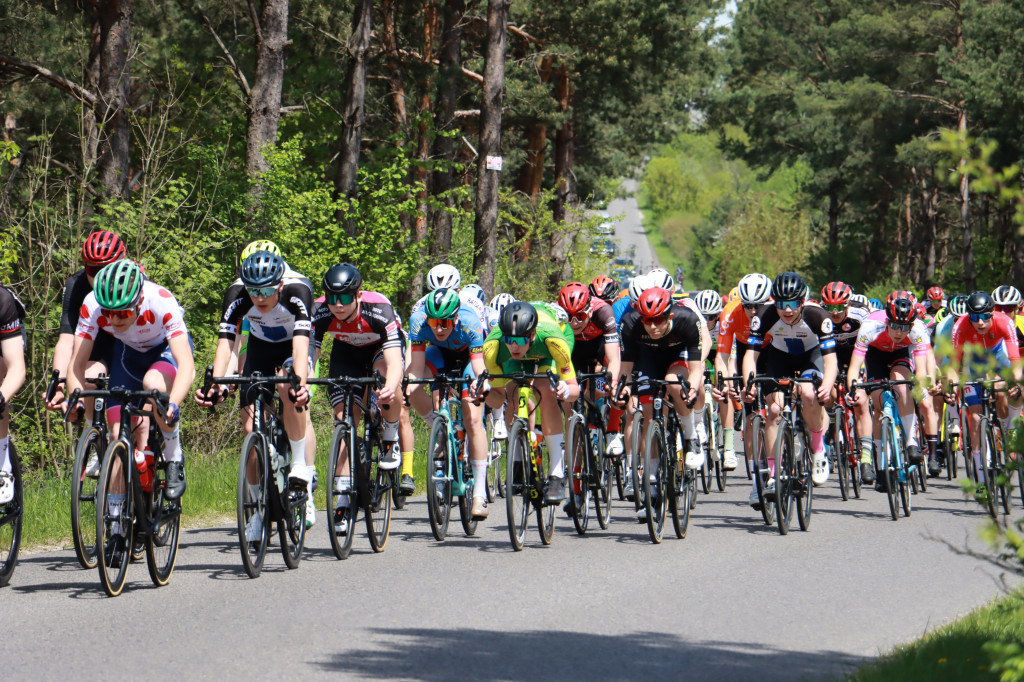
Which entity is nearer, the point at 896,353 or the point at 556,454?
the point at 556,454

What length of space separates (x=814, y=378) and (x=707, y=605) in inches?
175

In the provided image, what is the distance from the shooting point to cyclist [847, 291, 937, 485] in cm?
1393

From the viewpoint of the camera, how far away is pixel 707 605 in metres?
8.58

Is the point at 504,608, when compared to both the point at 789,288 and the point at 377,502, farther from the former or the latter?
the point at 789,288

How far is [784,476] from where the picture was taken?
12.0 metres

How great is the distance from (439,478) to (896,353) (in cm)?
587

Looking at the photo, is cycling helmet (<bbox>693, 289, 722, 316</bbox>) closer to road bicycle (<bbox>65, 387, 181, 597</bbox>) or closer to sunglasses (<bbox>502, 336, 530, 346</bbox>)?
sunglasses (<bbox>502, 336, 530, 346</bbox>)

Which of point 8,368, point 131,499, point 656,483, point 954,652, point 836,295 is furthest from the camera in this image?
point 836,295

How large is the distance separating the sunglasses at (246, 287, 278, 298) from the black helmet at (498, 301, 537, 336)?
1.94 meters

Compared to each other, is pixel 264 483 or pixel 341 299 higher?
pixel 341 299

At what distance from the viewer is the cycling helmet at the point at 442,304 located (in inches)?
451

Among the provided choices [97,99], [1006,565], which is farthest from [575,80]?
[1006,565]

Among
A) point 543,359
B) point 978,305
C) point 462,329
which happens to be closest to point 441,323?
point 462,329

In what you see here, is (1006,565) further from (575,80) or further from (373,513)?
(575,80)
